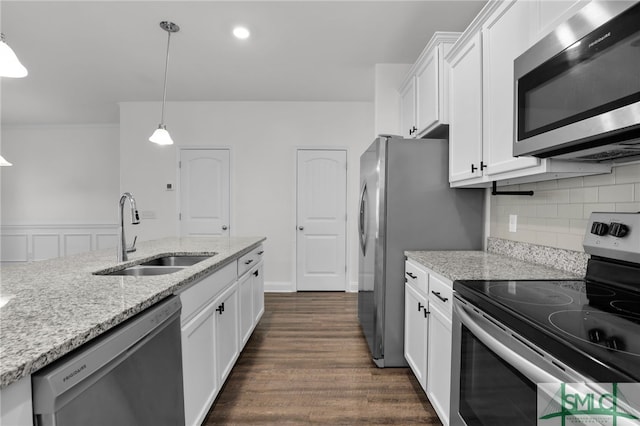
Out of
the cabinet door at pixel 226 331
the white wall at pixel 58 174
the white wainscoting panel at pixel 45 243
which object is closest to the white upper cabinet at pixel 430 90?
the cabinet door at pixel 226 331

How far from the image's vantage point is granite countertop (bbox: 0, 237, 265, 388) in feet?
2.28

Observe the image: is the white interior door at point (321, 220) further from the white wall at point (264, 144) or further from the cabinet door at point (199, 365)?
the cabinet door at point (199, 365)

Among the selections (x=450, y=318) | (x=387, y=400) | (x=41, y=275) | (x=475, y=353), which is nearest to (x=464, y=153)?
(x=450, y=318)

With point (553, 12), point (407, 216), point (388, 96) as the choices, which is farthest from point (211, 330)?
point (388, 96)

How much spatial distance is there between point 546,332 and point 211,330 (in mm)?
1501

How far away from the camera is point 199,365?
154 cm

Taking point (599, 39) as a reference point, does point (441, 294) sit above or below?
below

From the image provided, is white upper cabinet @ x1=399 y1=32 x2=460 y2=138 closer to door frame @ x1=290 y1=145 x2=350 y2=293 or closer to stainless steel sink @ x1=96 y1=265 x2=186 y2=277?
door frame @ x1=290 y1=145 x2=350 y2=293

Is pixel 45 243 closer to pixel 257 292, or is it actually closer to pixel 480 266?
pixel 257 292

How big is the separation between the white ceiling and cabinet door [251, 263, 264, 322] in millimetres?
2067

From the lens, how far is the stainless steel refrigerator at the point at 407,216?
89.0 inches

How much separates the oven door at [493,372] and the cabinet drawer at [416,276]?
459 mm

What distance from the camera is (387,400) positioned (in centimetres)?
194

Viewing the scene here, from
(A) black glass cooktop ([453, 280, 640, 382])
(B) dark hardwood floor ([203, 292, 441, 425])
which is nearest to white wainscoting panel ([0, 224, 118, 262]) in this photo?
(B) dark hardwood floor ([203, 292, 441, 425])
